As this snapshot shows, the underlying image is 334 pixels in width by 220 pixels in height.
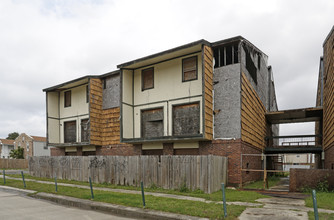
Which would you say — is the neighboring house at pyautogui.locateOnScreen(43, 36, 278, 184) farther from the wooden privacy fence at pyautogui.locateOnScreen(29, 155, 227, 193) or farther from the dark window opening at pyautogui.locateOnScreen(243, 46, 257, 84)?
the wooden privacy fence at pyautogui.locateOnScreen(29, 155, 227, 193)

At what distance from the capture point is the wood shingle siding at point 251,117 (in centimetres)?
1577

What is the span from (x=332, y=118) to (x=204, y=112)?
7259 millimetres

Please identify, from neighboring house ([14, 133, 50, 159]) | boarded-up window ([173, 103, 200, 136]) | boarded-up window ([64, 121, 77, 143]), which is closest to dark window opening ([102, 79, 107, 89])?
boarded-up window ([64, 121, 77, 143])

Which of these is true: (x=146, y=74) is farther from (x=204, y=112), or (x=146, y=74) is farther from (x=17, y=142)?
(x=17, y=142)

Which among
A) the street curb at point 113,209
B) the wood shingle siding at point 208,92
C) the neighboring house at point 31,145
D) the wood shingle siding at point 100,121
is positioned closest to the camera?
the street curb at point 113,209

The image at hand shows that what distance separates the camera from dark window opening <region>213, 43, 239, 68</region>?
15805 millimetres

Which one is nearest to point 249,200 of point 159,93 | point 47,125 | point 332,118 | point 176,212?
point 176,212

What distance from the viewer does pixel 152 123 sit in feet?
61.4

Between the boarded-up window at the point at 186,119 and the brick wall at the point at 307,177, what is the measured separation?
581 cm

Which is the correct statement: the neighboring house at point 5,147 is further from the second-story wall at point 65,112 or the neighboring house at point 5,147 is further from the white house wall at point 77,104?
the white house wall at point 77,104

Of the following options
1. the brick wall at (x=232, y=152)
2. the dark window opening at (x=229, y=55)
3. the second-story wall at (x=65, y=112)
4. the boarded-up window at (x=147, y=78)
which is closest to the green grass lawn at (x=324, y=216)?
the brick wall at (x=232, y=152)

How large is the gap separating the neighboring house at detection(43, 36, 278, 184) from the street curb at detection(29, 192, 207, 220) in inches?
264

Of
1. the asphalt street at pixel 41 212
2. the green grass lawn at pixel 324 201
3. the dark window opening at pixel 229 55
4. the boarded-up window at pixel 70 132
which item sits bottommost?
the asphalt street at pixel 41 212

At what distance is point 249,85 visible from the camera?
1755cm
